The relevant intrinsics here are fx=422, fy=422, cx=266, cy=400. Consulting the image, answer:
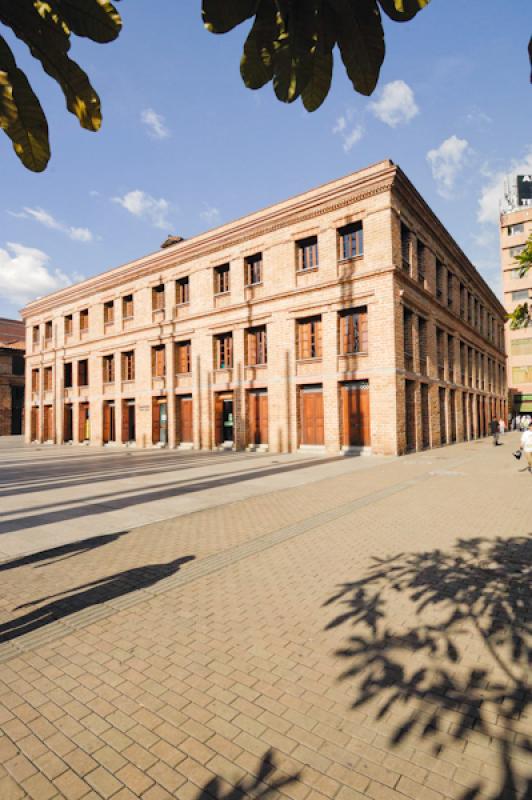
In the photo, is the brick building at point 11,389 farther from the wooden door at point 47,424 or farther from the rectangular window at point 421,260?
the rectangular window at point 421,260

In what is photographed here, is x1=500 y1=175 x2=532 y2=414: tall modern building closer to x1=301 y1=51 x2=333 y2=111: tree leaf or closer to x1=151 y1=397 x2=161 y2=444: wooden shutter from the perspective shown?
x1=151 y1=397 x2=161 y2=444: wooden shutter

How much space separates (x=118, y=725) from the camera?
100.0 inches

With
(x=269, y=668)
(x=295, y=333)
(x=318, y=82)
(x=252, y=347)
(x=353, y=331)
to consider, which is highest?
(x=295, y=333)

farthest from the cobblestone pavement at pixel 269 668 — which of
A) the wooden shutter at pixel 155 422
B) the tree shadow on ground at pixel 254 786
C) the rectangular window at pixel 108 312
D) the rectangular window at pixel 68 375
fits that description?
the rectangular window at pixel 68 375

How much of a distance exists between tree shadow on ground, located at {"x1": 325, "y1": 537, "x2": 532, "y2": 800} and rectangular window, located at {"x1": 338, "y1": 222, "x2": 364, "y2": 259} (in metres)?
16.0

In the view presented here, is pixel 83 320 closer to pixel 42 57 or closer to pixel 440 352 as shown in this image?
pixel 440 352

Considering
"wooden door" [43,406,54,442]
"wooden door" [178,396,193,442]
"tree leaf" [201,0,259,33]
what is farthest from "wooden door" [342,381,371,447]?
"wooden door" [43,406,54,442]

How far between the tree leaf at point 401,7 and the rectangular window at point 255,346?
20.0 metres

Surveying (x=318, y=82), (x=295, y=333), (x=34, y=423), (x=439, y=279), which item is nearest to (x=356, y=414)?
(x=295, y=333)

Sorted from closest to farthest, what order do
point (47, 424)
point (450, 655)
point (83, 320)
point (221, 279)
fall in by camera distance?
point (450, 655) < point (221, 279) < point (83, 320) < point (47, 424)

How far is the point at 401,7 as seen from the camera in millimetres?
1494

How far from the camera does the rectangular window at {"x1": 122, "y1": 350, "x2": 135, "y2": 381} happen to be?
27.5 m

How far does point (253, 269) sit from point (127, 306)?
33.5 ft

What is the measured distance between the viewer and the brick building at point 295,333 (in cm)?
1792
